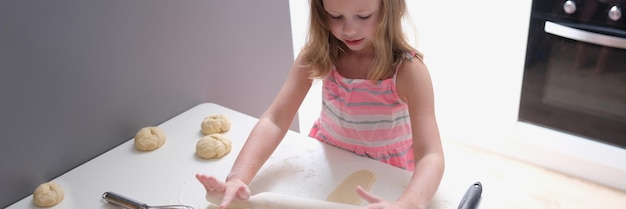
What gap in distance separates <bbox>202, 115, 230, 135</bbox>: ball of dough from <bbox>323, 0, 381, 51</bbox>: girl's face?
0.29 metres

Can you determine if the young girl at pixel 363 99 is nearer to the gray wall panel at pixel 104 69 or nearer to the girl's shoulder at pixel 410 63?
the girl's shoulder at pixel 410 63

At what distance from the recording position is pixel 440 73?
1906 millimetres

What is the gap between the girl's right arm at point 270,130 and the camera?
848 millimetres

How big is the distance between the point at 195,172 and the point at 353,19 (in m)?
0.37

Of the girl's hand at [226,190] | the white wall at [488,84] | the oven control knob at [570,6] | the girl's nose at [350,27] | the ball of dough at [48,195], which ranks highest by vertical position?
the girl's nose at [350,27]

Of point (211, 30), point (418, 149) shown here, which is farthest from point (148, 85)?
point (418, 149)

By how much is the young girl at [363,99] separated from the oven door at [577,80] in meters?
0.78

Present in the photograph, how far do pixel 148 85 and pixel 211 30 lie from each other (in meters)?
0.18

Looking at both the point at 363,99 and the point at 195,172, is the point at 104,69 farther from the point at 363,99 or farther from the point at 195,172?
the point at 363,99

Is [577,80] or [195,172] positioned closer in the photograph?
[195,172]

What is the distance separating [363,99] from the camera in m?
0.98

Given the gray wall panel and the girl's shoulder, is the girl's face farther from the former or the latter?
the gray wall panel

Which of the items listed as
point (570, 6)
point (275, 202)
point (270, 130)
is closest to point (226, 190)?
point (275, 202)

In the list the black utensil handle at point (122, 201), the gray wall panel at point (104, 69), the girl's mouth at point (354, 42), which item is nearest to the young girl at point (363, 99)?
the girl's mouth at point (354, 42)
